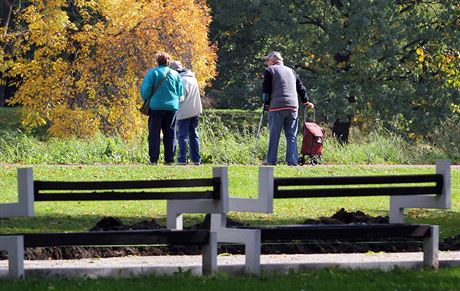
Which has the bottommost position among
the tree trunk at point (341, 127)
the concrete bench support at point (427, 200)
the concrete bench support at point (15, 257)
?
the tree trunk at point (341, 127)

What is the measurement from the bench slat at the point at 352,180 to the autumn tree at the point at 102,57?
22.9 m

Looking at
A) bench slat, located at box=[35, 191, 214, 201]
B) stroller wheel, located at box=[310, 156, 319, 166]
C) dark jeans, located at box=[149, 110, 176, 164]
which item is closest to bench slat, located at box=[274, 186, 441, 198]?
bench slat, located at box=[35, 191, 214, 201]

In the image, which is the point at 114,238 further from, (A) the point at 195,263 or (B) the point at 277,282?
(B) the point at 277,282

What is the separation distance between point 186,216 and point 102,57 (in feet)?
68.1

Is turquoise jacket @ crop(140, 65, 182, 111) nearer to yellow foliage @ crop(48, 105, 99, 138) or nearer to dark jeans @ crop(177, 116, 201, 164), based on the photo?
dark jeans @ crop(177, 116, 201, 164)

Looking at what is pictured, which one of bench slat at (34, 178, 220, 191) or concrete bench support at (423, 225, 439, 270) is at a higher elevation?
bench slat at (34, 178, 220, 191)

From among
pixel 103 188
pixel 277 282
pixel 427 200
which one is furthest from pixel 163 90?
pixel 277 282

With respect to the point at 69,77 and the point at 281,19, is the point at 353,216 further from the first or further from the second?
the point at 281,19

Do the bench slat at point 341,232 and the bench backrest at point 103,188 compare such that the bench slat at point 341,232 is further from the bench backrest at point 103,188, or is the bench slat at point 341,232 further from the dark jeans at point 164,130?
the dark jeans at point 164,130

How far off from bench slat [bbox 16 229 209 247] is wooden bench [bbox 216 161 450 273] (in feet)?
1.37

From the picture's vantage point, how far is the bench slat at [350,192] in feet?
30.5

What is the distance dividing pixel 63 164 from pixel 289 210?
6.78 m

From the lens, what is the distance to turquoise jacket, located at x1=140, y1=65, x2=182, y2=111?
1906 cm

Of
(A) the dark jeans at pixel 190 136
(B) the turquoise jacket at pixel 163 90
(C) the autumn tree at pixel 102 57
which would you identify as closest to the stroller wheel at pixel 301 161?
(A) the dark jeans at pixel 190 136
